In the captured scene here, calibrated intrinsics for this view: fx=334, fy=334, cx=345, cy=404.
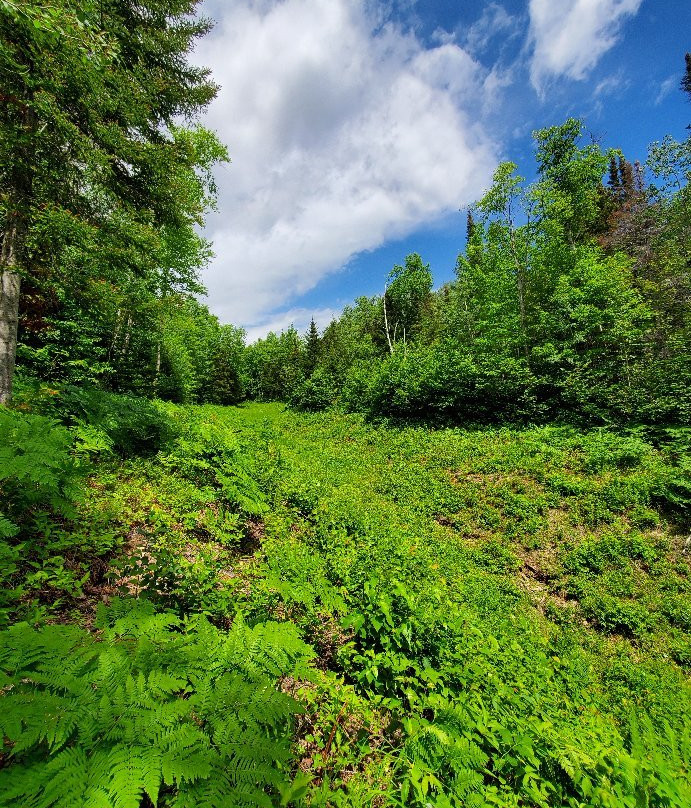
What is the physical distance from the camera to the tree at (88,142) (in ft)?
18.0

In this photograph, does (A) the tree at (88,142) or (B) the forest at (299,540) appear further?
(A) the tree at (88,142)

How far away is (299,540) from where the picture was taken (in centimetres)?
549

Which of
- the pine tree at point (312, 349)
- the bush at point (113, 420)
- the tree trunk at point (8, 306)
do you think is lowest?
the bush at point (113, 420)

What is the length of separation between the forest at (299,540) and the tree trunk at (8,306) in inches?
2.1

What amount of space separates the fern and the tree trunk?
18.8ft

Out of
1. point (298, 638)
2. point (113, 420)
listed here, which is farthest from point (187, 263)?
point (298, 638)

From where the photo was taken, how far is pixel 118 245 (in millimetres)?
6855

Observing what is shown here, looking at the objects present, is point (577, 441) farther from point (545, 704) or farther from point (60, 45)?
point (60, 45)

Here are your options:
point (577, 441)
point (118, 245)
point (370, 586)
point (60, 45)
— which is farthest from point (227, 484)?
point (577, 441)

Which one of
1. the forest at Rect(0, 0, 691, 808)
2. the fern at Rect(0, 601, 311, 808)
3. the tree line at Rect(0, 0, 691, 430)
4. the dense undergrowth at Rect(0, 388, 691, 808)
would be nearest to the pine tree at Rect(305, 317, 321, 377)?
the tree line at Rect(0, 0, 691, 430)

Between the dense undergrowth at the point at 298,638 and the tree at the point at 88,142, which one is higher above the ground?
the tree at the point at 88,142

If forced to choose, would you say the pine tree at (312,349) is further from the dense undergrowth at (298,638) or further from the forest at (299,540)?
the dense undergrowth at (298,638)

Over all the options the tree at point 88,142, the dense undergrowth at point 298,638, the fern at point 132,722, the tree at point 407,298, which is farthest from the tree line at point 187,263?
the tree at point 407,298

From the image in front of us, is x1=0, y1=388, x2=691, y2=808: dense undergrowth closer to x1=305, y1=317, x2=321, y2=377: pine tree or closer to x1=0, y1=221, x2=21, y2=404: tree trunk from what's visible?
x1=0, y1=221, x2=21, y2=404: tree trunk
